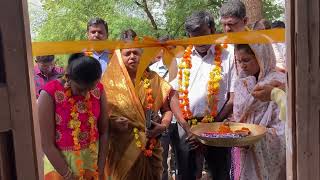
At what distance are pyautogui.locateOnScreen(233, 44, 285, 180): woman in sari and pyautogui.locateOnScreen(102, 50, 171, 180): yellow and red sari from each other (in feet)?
2.15

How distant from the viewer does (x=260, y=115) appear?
3020mm

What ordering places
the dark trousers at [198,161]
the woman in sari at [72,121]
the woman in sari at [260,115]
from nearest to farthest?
1. the woman in sari at [72,121]
2. the woman in sari at [260,115]
3. the dark trousers at [198,161]

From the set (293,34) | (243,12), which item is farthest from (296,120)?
(243,12)

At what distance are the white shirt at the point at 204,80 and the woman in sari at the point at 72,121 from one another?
961 mm

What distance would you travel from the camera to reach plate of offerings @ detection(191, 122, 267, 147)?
9.36 feet

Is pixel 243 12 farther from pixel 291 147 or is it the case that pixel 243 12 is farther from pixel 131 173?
pixel 291 147

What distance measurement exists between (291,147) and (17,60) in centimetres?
93

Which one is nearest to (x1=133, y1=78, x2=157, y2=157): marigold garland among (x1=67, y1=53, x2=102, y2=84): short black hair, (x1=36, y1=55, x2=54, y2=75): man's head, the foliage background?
(x1=67, y1=53, x2=102, y2=84): short black hair

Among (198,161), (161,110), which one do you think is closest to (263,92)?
(161,110)

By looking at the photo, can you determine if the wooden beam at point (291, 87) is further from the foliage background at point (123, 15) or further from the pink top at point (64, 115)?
the foliage background at point (123, 15)

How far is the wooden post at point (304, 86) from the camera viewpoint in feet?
4.32

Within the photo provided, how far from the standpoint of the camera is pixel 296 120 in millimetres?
1382

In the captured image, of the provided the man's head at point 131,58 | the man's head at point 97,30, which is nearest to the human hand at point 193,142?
the man's head at point 131,58

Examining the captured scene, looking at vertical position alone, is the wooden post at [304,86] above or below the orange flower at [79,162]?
above
